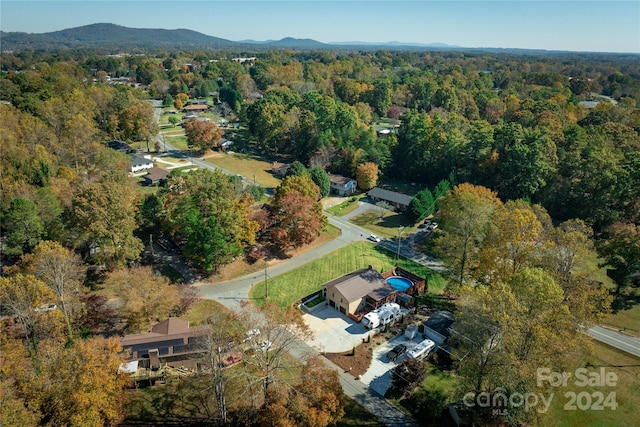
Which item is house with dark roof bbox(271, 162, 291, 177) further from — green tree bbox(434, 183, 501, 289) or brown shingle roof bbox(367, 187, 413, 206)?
green tree bbox(434, 183, 501, 289)

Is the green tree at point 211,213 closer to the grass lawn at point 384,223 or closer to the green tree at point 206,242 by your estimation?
the green tree at point 206,242

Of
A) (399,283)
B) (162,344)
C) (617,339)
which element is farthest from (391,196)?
(162,344)

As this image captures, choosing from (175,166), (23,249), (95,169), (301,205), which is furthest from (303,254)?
(175,166)

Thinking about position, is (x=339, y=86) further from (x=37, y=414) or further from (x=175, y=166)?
(x=37, y=414)

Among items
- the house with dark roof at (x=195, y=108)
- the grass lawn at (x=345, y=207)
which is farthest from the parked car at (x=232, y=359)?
the house with dark roof at (x=195, y=108)

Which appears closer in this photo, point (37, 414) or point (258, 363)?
→ point (37, 414)

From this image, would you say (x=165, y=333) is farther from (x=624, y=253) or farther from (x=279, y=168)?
(x=279, y=168)
